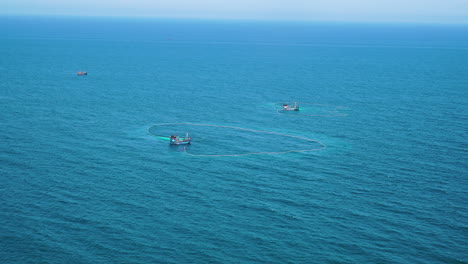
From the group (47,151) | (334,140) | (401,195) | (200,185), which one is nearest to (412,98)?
(334,140)

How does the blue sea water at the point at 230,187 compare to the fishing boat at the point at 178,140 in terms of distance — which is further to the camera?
the fishing boat at the point at 178,140

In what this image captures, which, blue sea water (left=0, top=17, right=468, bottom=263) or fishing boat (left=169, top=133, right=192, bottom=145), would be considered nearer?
blue sea water (left=0, top=17, right=468, bottom=263)

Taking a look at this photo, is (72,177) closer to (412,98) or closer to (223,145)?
(223,145)

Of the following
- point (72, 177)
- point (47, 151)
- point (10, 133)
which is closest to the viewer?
point (72, 177)

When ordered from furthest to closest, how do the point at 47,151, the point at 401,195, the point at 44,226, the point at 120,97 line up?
the point at 120,97, the point at 47,151, the point at 401,195, the point at 44,226

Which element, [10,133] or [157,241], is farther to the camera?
[10,133]

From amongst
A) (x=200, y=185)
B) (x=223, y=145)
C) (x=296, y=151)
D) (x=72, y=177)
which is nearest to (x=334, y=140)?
(x=296, y=151)

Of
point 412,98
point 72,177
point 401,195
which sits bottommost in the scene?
point 72,177

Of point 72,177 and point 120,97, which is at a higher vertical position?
point 120,97

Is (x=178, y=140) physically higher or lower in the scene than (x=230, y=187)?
higher

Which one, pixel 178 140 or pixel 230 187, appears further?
pixel 178 140
